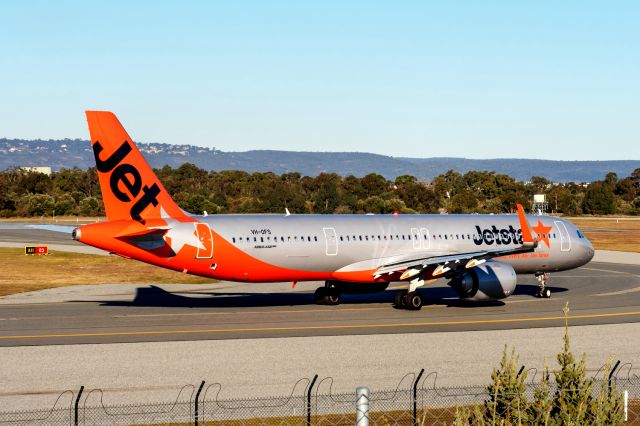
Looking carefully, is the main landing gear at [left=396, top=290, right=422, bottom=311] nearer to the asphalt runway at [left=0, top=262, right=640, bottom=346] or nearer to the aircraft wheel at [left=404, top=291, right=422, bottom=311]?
the aircraft wheel at [left=404, top=291, right=422, bottom=311]

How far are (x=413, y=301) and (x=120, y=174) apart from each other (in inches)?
536

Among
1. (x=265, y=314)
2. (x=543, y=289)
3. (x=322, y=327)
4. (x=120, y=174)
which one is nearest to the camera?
(x=322, y=327)

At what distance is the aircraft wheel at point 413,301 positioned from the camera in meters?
39.5

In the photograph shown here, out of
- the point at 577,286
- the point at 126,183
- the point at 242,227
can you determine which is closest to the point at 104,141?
the point at 126,183

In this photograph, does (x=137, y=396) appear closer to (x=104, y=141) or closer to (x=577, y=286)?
(x=104, y=141)

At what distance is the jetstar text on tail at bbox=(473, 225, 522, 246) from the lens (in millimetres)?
44244

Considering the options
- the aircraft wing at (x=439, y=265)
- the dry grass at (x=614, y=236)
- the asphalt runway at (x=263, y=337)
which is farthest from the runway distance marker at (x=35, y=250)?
the dry grass at (x=614, y=236)

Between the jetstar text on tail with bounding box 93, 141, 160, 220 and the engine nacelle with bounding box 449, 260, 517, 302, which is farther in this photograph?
the engine nacelle with bounding box 449, 260, 517, 302

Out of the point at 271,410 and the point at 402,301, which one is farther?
the point at 402,301

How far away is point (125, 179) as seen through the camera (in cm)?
3569

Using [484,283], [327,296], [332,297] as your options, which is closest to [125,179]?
[327,296]

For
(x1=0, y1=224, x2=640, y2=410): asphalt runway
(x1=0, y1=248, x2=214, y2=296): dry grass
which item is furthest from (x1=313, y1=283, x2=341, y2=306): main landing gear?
(x1=0, y1=248, x2=214, y2=296): dry grass

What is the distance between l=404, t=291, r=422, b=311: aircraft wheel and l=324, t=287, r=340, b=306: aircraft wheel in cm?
359

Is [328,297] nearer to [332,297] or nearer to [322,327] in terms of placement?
[332,297]
